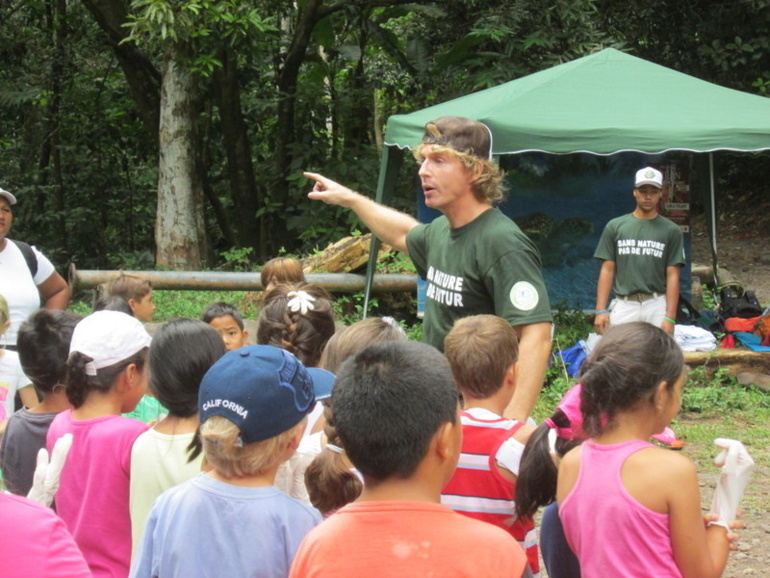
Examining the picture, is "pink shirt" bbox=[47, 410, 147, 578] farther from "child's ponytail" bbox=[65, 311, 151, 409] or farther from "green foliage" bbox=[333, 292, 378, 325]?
"green foliage" bbox=[333, 292, 378, 325]

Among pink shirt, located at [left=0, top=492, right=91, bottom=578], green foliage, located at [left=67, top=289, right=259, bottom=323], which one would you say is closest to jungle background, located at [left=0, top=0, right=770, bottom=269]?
green foliage, located at [left=67, top=289, right=259, bottom=323]

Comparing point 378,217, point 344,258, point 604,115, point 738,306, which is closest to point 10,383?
point 378,217

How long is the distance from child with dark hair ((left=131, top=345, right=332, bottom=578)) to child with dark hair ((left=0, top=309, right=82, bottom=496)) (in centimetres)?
108

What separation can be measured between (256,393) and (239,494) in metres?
0.25

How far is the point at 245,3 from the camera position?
1155cm

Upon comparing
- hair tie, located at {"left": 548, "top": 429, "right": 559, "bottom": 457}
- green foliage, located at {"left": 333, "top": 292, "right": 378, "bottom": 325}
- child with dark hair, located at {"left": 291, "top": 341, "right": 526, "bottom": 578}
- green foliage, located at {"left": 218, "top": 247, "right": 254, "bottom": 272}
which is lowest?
green foliage, located at {"left": 333, "top": 292, "right": 378, "bottom": 325}

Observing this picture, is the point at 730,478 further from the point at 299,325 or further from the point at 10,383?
the point at 10,383

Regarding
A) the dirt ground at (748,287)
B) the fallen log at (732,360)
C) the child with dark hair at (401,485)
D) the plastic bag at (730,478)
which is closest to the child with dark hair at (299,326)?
the child with dark hair at (401,485)

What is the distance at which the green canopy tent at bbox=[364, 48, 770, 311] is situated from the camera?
8883 mm

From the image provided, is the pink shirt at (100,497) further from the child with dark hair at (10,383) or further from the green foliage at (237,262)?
the green foliage at (237,262)

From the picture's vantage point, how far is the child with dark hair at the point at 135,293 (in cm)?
509

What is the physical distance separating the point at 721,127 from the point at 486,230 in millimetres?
6023

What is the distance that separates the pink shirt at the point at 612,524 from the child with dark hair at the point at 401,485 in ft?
1.88

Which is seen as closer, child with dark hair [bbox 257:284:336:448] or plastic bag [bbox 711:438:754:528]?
plastic bag [bbox 711:438:754:528]
